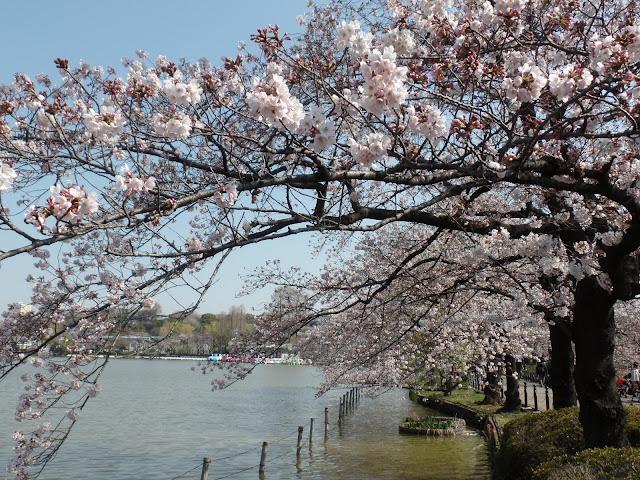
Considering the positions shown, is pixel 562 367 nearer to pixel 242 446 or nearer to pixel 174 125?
pixel 174 125

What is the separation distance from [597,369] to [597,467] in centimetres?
188

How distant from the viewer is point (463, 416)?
18.7 m

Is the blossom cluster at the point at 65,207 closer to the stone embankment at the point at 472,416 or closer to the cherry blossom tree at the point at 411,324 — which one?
the cherry blossom tree at the point at 411,324

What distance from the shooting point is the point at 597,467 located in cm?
505

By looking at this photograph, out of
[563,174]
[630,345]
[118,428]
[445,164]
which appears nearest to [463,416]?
[630,345]

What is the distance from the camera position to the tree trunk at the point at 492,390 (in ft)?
64.7

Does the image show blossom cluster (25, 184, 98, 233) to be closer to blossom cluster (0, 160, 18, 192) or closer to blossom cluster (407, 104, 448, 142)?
blossom cluster (0, 160, 18, 192)

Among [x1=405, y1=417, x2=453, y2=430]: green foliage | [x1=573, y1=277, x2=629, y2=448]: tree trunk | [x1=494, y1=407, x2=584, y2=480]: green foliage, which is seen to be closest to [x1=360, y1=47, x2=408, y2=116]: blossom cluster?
[x1=573, y1=277, x2=629, y2=448]: tree trunk

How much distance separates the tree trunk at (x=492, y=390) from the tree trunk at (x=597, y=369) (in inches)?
531

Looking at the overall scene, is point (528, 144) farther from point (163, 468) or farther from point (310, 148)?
point (163, 468)

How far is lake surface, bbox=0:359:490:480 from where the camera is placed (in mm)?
12250

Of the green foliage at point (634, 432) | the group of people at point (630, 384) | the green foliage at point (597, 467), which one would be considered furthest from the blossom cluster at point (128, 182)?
the group of people at point (630, 384)

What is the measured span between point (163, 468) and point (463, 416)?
32.9ft

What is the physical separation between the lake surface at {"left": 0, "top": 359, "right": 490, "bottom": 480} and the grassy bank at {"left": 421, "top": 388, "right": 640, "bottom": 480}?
3033 mm
